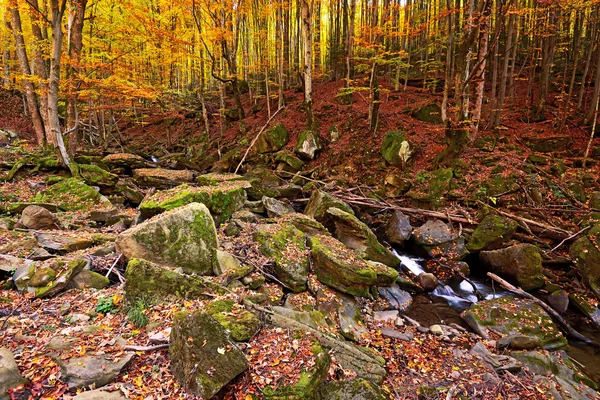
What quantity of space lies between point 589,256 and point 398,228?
195 inches

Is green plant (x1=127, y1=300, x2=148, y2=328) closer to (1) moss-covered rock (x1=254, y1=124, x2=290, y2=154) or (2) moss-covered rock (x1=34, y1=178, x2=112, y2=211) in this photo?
(2) moss-covered rock (x1=34, y1=178, x2=112, y2=211)

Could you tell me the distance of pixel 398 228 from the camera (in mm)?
10852

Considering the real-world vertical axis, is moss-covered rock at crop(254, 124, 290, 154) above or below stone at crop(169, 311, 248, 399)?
above

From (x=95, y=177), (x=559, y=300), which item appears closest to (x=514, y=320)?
(x=559, y=300)

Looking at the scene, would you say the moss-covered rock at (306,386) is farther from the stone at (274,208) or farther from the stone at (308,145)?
the stone at (308,145)

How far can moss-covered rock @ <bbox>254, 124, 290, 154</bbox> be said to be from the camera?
700 inches

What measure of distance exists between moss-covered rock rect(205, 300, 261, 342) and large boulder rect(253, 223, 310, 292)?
2350mm

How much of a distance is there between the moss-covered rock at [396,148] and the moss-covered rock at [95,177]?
1156cm

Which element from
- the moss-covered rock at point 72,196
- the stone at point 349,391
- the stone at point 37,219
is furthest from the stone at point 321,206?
the stone at point 37,219

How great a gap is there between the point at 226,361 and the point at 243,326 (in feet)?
2.60

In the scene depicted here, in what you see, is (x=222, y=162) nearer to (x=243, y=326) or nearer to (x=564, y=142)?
(x=243, y=326)

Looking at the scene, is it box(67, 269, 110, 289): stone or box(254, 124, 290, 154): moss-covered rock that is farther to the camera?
box(254, 124, 290, 154): moss-covered rock

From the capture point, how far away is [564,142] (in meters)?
13.0

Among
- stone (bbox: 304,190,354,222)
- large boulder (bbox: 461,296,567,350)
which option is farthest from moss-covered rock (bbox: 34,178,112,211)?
large boulder (bbox: 461,296,567,350)
